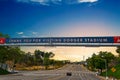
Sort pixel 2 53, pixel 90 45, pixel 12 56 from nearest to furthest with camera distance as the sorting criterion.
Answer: pixel 90 45
pixel 2 53
pixel 12 56

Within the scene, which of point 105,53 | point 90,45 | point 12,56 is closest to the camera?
point 90,45

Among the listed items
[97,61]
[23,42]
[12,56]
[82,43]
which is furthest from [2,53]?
[82,43]

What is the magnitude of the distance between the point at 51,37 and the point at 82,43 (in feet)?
22.0

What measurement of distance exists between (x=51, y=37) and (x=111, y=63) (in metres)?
91.0

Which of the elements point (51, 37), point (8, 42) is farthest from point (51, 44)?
point (8, 42)

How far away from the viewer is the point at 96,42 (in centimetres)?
5569

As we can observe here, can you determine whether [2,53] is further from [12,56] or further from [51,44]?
Result: [51,44]

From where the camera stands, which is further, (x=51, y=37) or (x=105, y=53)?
(x=105, y=53)

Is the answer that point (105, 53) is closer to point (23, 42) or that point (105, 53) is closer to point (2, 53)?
point (2, 53)

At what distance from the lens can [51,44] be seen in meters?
58.2

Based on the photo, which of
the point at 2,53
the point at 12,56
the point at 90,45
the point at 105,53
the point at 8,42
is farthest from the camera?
the point at 105,53

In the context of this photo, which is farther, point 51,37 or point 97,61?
point 97,61

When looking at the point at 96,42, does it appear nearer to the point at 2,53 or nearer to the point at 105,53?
the point at 2,53

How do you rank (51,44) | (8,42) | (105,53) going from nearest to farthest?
(51,44) < (8,42) < (105,53)
